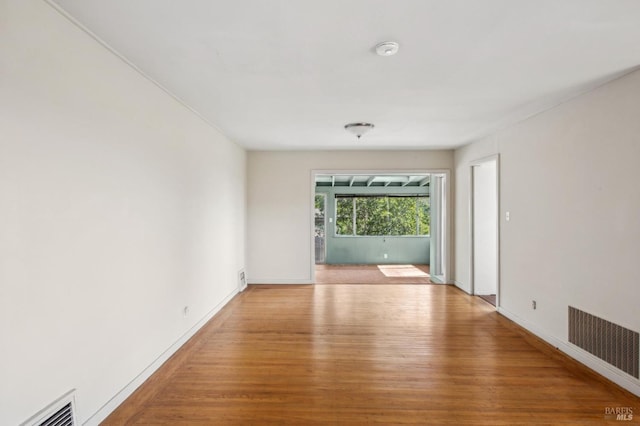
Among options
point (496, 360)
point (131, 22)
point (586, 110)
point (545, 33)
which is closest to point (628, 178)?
point (586, 110)

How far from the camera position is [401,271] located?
25.1ft

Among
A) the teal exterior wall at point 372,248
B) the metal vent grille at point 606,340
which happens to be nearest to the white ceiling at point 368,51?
the metal vent grille at point 606,340

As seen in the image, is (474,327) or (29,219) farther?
→ (474,327)

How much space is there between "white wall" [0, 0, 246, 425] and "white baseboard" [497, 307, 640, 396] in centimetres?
375

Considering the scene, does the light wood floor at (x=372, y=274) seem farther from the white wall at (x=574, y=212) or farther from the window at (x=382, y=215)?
the white wall at (x=574, y=212)

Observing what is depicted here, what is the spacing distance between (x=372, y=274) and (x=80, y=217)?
20.0ft

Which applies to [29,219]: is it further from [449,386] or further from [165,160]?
[449,386]

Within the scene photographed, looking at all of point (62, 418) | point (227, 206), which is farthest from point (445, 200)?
point (62, 418)

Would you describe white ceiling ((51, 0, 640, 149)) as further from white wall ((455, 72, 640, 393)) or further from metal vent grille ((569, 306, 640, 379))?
metal vent grille ((569, 306, 640, 379))

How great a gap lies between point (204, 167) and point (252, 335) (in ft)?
6.72

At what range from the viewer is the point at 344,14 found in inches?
69.6

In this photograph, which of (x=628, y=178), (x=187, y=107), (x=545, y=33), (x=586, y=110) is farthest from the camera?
(x=187, y=107)

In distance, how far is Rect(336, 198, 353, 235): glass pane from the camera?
933 cm

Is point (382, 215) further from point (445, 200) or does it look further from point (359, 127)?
point (359, 127)
